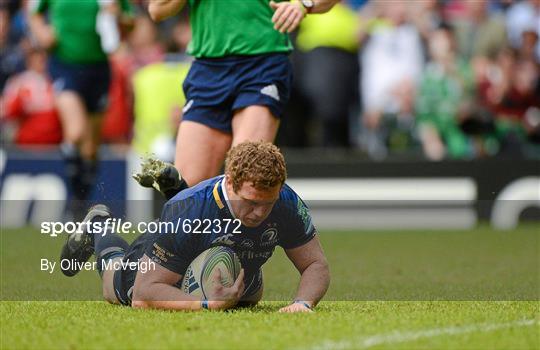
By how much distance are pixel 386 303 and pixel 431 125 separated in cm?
837

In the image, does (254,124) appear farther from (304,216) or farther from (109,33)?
(109,33)

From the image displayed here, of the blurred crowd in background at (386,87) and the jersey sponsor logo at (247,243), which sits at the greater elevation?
the jersey sponsor logo at (247,243)

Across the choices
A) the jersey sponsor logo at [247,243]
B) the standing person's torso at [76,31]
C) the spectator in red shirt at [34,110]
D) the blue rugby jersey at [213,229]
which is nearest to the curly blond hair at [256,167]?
the blue rugby jersey at [213,229]

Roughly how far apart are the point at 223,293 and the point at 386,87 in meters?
9.30

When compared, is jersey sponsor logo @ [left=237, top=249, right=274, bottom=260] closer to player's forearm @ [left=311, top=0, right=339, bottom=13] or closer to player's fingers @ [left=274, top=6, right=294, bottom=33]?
player's fingers @ [left=274, top=6, right=294, bottom=33]

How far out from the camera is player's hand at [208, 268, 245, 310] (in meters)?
6.21

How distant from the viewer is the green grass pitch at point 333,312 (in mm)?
5465

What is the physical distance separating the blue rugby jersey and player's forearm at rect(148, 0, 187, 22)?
5.25 ft

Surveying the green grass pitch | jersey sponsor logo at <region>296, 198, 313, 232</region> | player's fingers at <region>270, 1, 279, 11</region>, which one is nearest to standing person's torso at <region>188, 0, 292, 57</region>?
player's fingers at <region>270, 1, 279, 11</region>

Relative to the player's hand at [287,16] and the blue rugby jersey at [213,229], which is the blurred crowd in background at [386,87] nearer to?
the player's hand at [287,16]

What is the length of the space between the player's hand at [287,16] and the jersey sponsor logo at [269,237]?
56.7 inches

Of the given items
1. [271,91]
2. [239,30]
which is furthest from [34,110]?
[271,91]

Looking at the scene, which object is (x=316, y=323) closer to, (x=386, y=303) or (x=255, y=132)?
(x=386, y=303)

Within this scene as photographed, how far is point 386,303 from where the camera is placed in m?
7.01
